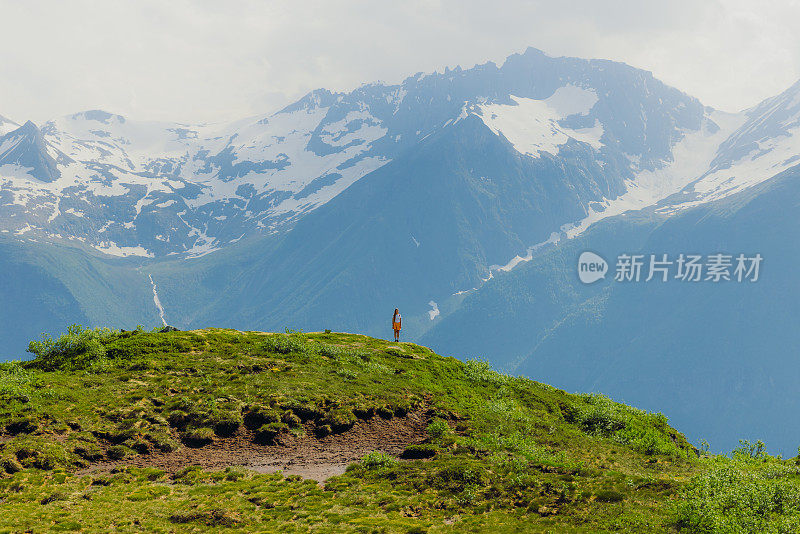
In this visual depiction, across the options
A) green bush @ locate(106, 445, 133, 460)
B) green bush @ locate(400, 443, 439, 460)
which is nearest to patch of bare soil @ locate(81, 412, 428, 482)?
green bush @ locate(106, 445, 133, 460)

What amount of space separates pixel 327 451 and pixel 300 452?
1.67 metres

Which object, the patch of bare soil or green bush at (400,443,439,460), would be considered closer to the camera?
the patch of bare soil

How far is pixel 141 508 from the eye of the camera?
23.9 m

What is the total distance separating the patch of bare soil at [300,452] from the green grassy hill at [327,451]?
135 mm

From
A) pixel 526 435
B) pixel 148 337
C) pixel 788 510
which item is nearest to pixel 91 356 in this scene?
pixel 148 337

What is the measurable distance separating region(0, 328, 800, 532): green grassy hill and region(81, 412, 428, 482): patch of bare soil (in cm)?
13

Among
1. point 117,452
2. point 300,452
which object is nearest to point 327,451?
point 300,452

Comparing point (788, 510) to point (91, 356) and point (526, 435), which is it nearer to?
point (526, 435)

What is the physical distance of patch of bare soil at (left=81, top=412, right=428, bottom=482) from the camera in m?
30.1

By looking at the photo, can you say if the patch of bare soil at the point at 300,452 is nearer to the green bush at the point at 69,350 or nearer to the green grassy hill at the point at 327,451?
the green grassy hill at the point at 327,451

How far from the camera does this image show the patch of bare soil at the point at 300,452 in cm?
3014

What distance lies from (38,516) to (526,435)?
27718 millimetres

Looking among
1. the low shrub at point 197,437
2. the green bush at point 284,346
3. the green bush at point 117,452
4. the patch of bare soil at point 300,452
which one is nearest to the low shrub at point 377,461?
the patch of bare soil at point 300,452

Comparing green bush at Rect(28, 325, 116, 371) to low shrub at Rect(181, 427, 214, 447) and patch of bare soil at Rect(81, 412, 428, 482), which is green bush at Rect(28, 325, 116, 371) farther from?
patch of bare soil at Rect(81, 412, 428, 482)
